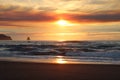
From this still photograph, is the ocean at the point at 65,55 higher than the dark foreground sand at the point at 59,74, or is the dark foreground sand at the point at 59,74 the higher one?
the dark foreground sand at the point at 59,74

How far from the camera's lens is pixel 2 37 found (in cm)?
15688

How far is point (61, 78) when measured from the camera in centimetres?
1173

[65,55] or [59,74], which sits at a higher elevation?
[59,74]

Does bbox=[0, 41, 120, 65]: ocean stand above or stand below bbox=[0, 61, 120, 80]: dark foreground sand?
below

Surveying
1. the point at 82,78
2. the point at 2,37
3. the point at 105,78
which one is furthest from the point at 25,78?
the point at 2,37

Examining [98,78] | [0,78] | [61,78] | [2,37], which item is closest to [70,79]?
[61,78]

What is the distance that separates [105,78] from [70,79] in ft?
4.87

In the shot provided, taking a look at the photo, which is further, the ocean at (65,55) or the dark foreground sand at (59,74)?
the ocean at (65,55)

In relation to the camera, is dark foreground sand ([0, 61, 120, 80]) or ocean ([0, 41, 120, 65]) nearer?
dark foreground sand ([0, 61, 120, 80])

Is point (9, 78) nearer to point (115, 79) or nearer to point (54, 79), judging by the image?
point (54, 79)

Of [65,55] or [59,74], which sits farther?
[65,55]

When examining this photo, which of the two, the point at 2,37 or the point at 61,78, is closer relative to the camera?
the point at 61,78

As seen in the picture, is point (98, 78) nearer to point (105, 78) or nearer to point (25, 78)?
point (105, 78)

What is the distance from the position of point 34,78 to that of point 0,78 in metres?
1.35
